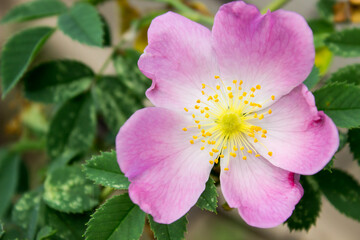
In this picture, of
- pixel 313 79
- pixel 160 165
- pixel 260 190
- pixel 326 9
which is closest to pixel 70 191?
pixel 160 165

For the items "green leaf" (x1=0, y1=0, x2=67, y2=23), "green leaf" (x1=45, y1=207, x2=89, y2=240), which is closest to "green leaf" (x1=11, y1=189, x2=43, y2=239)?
"green leaf" (x1=45, y1=207, x2=89, y2=240)

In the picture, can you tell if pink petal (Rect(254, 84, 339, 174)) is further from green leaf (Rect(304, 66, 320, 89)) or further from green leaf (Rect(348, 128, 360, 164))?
green leaf (Rect(348, 128, 360, 164))

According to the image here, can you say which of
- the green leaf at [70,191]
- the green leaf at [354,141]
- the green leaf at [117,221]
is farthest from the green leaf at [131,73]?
the green leaf at [354,141]

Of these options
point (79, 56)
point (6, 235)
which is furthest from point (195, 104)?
point (79, 56)

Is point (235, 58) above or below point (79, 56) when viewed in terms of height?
above

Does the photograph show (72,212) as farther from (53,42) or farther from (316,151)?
(53,42)

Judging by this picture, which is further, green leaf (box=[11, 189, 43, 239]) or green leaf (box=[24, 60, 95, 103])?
green leaf (box=[24, 60, 95, 103])

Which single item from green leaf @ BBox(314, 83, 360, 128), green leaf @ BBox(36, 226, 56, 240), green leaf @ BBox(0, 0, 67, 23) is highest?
green leaf @ BBox(0, 0, 67, 23)
